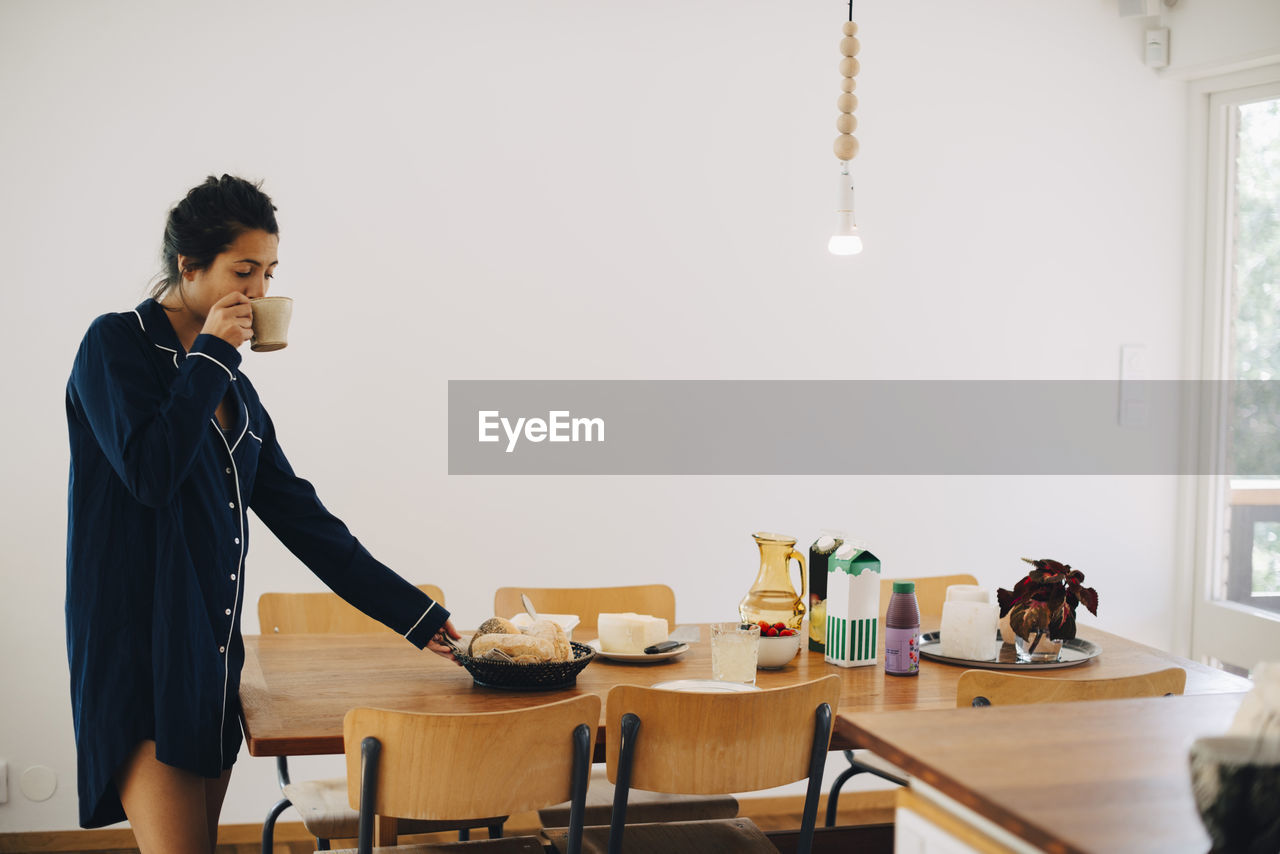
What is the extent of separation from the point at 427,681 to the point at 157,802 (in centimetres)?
50

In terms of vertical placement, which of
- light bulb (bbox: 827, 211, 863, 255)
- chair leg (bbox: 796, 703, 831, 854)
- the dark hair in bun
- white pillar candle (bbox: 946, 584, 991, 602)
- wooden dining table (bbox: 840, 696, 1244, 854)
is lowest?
chair leg (bbox: 796, 703, 831, 854)

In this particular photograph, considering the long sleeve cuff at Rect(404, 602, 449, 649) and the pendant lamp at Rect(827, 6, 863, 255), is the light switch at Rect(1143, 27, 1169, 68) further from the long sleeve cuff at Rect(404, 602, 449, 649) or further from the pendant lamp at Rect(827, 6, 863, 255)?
the long sleeve cuff at Rect(404, 602, 449, 649)

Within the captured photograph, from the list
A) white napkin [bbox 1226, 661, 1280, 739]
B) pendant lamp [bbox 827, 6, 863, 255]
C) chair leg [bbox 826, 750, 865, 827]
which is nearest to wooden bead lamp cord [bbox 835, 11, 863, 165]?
pendant lamp [bbox 827, 6, 863, 255]

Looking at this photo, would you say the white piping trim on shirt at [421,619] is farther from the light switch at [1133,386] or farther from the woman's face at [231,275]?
the light switch at [1133,386]

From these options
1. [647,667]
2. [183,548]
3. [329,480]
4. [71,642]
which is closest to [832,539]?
[647,667]

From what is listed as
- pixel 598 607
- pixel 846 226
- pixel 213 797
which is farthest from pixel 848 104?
pixel 213 797

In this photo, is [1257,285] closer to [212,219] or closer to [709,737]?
[709,737]

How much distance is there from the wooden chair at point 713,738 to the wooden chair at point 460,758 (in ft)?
0.26

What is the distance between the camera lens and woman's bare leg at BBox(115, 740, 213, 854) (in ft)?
5.62

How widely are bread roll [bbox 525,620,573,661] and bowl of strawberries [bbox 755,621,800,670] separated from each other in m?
0.36

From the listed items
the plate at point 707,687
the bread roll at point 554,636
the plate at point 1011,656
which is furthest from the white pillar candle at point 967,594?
the bread roll at point 554,636

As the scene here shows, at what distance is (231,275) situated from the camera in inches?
71.2

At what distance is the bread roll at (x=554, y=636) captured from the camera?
2.02 m

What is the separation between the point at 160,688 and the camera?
1690 mm
